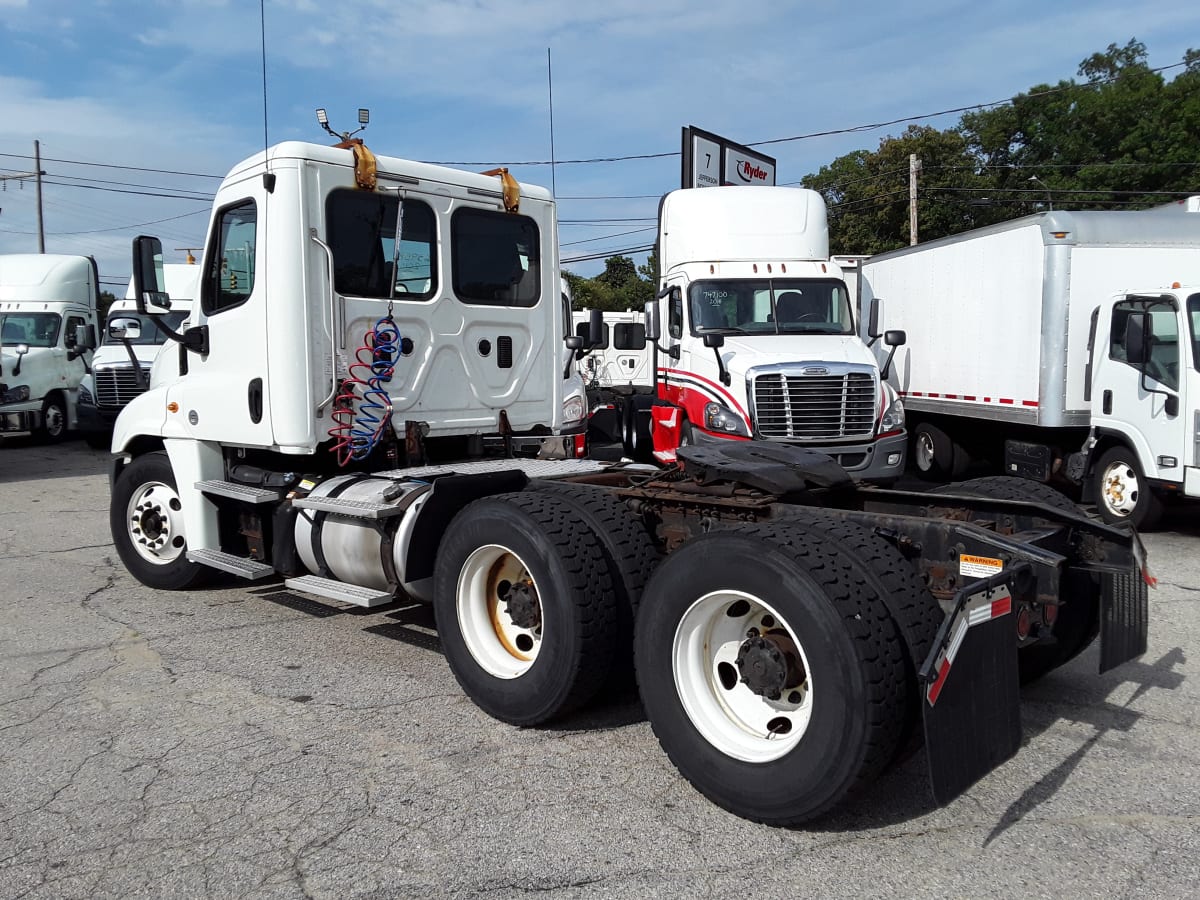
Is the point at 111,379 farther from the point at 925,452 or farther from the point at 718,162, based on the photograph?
the point at 925,452

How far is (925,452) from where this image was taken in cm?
1393

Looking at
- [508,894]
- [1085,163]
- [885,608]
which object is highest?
[1085,163]

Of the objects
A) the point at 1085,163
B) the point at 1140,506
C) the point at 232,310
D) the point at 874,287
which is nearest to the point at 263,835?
the point at 232,310

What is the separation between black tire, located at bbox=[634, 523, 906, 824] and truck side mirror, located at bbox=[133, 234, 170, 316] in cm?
406

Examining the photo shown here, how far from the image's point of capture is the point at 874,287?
1475 cm

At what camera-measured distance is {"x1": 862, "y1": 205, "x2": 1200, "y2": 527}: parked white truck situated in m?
9.16

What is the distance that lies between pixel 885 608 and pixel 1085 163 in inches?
2048

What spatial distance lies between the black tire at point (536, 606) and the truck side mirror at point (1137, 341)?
6.80 metres

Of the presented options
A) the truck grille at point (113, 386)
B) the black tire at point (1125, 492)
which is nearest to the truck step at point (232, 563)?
the black tire at point (1125, 492)

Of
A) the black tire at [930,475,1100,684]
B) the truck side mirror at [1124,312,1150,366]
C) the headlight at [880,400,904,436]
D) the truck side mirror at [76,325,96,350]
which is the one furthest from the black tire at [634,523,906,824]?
the truck side mirror at [76,325,96,350]

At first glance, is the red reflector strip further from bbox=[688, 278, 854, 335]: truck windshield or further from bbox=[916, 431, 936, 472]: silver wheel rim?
bbox=[916, 431, 936, 472]: silver wheel rim

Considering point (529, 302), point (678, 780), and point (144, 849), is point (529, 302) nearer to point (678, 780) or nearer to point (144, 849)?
point (678, 780)

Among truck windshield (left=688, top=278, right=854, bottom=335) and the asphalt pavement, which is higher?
truck windshield (left=688, top=278, right=854, bottom=335)

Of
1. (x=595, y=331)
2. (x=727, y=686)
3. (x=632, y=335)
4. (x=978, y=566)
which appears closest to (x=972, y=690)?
(x=978, y=566)
